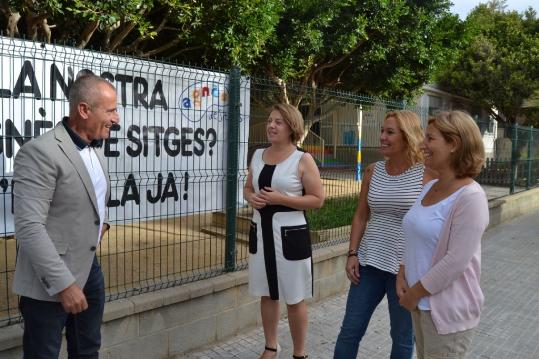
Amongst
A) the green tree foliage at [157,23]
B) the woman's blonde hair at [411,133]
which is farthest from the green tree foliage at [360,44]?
the woman's blonde hair at [411,133]

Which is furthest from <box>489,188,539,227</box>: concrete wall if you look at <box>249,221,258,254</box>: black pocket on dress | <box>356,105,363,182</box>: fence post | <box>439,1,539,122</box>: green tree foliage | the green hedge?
<box>439,1,539,122</box>: green tree foliage

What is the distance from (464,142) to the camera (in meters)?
2.13

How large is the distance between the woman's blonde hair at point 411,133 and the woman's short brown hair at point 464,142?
2.39 feet

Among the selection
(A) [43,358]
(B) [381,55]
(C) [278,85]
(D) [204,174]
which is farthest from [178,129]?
(B) [381,55]

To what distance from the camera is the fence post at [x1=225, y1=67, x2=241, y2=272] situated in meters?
4.29

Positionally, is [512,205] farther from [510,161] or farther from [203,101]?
[203,101]

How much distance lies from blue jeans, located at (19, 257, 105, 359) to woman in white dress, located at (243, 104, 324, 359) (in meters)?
1.11

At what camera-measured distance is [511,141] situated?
39.3 feet

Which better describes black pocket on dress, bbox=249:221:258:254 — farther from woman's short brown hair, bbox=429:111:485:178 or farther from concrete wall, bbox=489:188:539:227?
concrete wall, bbox=489:188:539:227

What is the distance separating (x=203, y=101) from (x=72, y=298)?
93.7 inches

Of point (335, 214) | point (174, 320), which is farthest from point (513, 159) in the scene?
point (174, 320)

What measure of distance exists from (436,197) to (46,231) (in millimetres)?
1701

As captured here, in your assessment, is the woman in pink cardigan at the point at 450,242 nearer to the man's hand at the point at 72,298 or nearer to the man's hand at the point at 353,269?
the man's hand at the point at 353,269

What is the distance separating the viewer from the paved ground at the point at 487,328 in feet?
13.3
